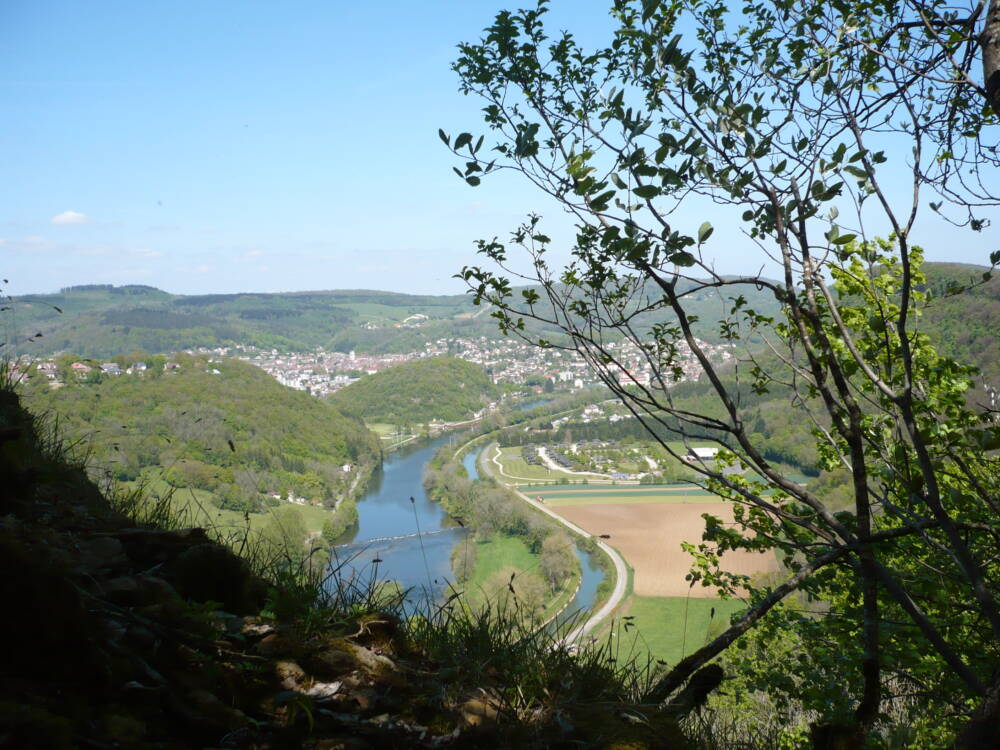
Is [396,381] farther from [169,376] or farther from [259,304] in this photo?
[259,304]

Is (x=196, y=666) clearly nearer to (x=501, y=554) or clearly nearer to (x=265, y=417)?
(x=501, y=554)

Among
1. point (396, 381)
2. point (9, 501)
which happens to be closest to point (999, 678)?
point (9, 501)

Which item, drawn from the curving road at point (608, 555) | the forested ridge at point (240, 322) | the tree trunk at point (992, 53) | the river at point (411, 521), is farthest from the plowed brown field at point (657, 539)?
the forested ridge at point (240, 322)

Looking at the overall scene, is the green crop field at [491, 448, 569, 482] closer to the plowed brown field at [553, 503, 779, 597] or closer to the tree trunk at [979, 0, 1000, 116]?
the plowed brown field at [553, 503, 779, 597]

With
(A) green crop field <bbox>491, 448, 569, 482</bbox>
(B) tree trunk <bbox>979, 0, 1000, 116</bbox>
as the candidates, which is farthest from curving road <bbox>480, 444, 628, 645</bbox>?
(B) tree trunk <bbox>979, 0, 1000, 116</bbox>

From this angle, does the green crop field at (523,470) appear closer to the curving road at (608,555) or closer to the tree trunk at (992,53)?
the curving road at (608,555)

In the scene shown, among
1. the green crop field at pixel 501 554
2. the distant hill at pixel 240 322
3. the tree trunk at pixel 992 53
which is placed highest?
the distant hill at pixel 240 322

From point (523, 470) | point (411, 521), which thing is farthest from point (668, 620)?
point (523, 470)
